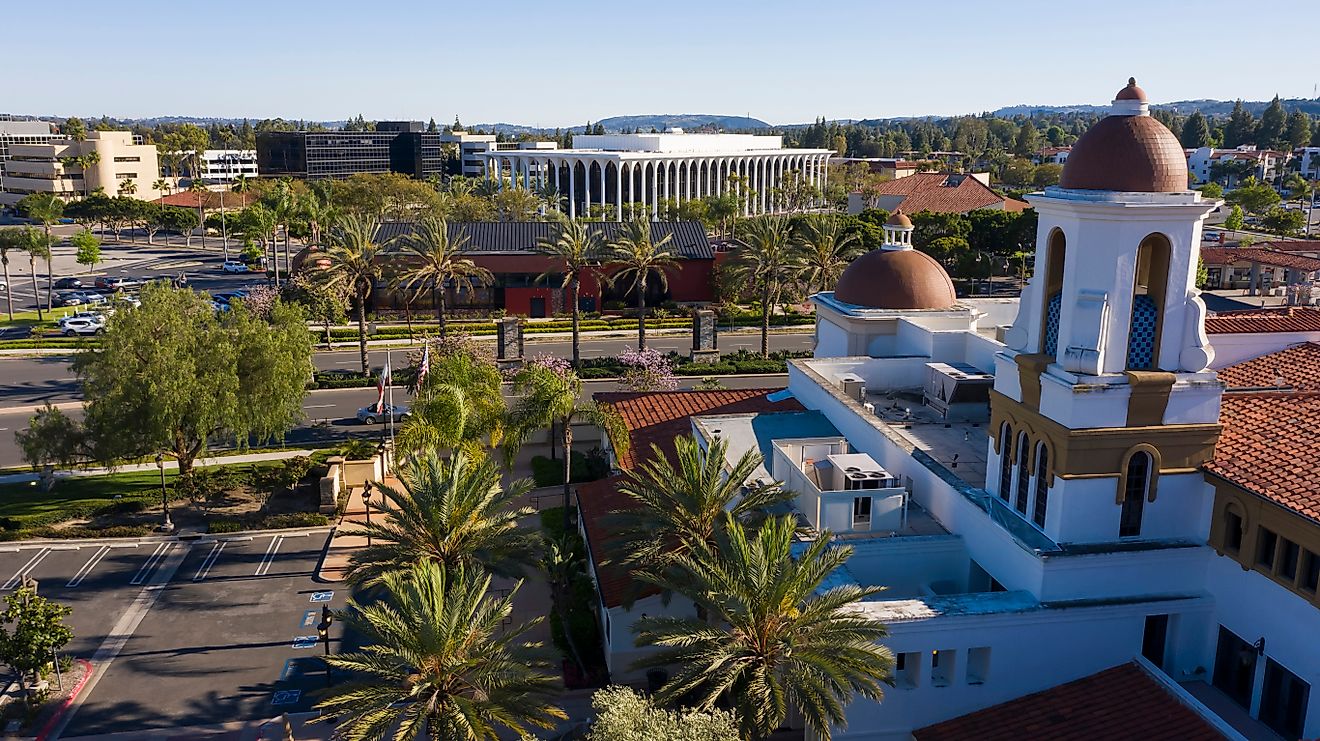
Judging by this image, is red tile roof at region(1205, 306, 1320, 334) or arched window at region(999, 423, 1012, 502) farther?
red tile roof at region(1205, 306, 1320, 334)

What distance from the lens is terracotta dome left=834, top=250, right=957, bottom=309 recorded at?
39.7m

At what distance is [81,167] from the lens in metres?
147

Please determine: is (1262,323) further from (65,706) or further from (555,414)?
(65,706)

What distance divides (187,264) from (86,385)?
79325mm

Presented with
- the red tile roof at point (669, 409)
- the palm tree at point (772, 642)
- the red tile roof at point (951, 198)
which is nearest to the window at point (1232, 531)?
the palm tree at point (772, 642)

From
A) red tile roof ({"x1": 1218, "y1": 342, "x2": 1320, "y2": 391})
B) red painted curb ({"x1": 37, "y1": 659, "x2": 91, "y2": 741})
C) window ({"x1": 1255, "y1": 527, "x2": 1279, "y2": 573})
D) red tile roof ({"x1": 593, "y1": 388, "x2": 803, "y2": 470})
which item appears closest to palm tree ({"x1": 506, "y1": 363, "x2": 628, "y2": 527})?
red tile roof ({"x1": 593, "y1": 388, "x2": 803, "y2": 470})

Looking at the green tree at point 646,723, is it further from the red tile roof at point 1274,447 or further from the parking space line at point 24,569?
the parking space line at point 24,569

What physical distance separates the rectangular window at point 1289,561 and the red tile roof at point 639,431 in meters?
13.8

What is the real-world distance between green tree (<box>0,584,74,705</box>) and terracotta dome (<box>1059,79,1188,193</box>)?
2651cm

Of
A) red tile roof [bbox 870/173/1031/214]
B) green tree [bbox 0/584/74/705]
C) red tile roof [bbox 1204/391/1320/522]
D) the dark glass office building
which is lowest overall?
green tree [bbox 0/584/74/705]

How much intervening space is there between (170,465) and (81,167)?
4989 inches

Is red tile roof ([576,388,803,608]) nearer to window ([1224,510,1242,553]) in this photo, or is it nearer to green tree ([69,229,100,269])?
window ([1224,510,1242,553])

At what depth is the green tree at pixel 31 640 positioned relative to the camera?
24.3m

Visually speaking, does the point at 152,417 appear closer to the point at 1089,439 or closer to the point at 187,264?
the point at 1089,439
